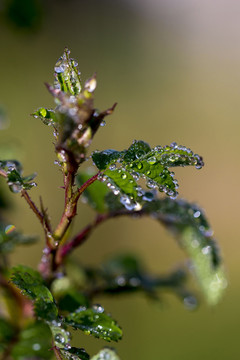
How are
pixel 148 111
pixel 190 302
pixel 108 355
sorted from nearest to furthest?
pixel 108 355 < pixel 190 302 < pixel 148 111

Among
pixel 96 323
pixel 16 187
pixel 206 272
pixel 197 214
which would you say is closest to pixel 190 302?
pixel 206 272

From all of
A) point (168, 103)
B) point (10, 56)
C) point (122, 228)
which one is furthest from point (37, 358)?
point (168, 103)

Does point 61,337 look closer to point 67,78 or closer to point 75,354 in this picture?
point 75,354

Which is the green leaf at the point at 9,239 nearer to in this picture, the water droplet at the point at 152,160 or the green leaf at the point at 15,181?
the green leaf at the point at 15,181

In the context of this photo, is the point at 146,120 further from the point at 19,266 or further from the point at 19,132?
the point at 19,266

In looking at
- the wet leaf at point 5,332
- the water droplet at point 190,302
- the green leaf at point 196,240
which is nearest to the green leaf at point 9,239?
the wet leaf at point 5,332

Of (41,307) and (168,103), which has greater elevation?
(168,103)
